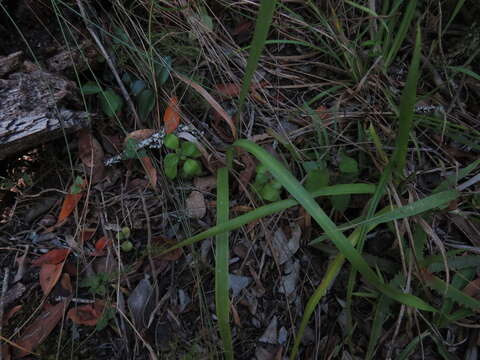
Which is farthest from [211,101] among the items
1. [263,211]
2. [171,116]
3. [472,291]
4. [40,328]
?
[472,291]

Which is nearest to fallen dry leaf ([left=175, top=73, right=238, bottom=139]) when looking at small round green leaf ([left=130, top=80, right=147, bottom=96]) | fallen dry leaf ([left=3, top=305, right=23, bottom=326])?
small round green leaf ([left=130, top=80, right=147, bottom=96])

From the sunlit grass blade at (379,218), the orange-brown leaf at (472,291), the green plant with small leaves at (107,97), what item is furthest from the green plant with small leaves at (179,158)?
the orange-brown leaf at (472,291)

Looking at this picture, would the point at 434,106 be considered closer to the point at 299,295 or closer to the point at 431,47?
the point at 431,47

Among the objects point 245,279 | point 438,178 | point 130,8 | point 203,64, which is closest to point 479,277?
point 438,178

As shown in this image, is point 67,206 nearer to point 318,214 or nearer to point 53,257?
point 53,257

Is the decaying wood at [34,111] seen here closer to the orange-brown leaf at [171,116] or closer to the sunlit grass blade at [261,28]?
the orange-brown leaf at [171,116]

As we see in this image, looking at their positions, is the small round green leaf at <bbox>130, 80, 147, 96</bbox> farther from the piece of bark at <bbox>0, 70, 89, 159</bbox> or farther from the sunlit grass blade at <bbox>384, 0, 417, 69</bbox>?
the sunlit grass blade at <bbox>384, 0, 417, 69</bbox>
